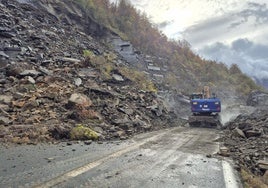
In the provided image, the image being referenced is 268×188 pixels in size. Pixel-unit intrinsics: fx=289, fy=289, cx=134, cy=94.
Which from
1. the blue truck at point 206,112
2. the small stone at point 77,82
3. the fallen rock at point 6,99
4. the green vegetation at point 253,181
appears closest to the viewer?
the green vegetation at point 253,181

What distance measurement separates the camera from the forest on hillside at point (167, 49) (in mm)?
40125

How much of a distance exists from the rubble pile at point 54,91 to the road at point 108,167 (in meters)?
2.30

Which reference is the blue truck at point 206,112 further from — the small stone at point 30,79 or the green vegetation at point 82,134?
the green vegetation at point 82,134

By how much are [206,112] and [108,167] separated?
16.7 metres

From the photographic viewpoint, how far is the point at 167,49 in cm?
4947

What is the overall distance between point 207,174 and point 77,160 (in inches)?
124

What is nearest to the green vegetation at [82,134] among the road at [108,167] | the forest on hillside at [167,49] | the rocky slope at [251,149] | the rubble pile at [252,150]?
the road at [108,167]

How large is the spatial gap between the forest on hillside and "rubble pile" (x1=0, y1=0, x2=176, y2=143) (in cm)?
1346

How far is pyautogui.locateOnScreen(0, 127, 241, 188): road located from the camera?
5.45 metres

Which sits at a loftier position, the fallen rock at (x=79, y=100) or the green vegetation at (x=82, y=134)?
the fallen rock at (x=79, y=100)

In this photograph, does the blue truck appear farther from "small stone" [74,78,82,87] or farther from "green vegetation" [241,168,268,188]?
"green vegetation" [241,168,268,188]

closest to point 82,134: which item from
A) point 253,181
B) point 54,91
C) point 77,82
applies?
point 54,91

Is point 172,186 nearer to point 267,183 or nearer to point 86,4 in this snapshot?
point 267,183

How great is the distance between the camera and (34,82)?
51.9 feet
